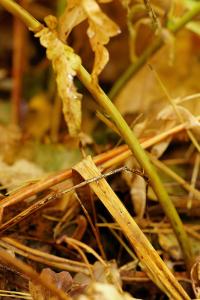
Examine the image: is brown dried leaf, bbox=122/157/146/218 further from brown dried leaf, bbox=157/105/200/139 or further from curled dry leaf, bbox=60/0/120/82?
curled dry leaf, bbox=60/0/120/82

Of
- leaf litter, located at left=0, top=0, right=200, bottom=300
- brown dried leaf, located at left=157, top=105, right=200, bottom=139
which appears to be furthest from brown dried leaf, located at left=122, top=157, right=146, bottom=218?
brown dried leaf, located at left=157, top=105, right=200, bottom=139

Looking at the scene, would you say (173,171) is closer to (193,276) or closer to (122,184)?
(122,184)

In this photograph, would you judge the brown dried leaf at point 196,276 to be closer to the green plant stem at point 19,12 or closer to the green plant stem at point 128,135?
the green plant stem at point 128,135

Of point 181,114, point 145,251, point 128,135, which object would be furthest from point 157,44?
point 145,251

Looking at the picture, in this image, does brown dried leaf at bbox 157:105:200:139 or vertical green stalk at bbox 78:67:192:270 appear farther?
brown dried leaf at bbox 157:105:200:139

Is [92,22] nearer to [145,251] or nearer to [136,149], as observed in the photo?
[136,149]
